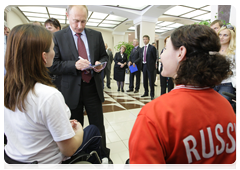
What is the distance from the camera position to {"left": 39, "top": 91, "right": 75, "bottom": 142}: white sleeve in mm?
721

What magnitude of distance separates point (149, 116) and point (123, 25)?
10.0 metres

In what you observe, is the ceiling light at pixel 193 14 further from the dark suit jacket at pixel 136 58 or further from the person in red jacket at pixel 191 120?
the person in red jacket at pixel 191 120

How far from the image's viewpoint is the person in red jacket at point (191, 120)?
0.56 metres

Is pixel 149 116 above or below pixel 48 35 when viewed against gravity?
below

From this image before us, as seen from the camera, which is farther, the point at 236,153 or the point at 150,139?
the point at 236,153

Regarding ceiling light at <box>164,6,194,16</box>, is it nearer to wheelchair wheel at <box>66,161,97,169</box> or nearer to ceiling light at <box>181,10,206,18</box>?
ceiling light at <box>181,10,206,18</box>

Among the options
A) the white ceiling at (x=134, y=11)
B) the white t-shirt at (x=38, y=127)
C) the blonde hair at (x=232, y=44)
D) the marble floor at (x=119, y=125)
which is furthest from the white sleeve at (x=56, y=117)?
the white ceiling at (x=134, y=11)

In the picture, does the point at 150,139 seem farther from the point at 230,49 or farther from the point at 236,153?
the point at 230,49

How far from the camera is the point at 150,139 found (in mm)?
556

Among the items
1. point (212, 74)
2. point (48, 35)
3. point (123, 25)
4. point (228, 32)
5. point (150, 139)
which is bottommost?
point (150, 139)

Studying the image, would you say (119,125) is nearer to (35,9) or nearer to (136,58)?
(136,58)
